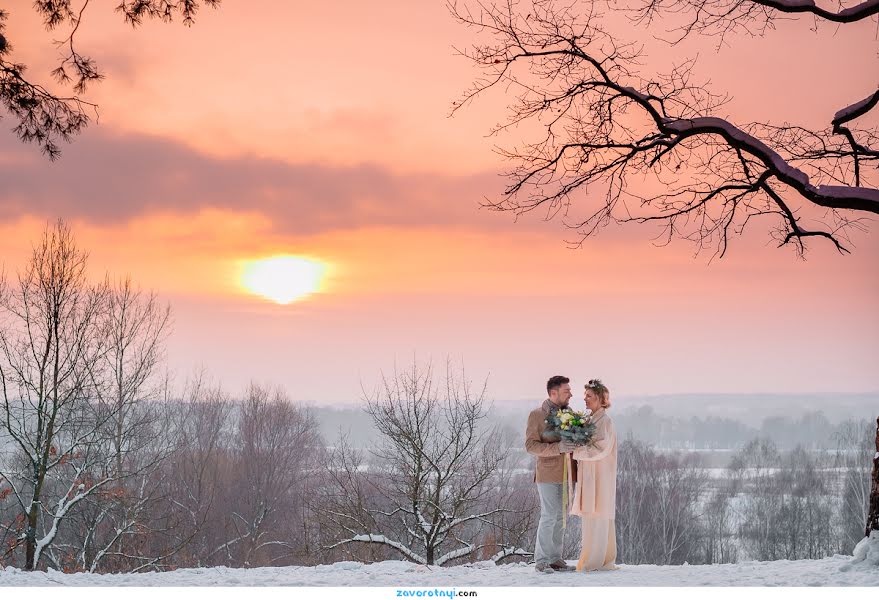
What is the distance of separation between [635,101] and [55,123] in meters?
7.01

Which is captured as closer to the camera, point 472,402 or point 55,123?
point 55,123

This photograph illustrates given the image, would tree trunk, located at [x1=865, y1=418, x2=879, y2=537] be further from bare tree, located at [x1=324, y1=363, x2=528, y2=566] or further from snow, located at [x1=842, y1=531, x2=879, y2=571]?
bare tree, located at [x1=324, y1=363, x2=528, y2=566]

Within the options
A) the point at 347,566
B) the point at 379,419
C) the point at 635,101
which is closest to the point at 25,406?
the point at 379,419

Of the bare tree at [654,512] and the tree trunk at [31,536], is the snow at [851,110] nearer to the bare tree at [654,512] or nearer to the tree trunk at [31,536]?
the tree trunk at [31,536]

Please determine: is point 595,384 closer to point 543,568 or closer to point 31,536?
point 543,568

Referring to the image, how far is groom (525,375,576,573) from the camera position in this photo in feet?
30.3

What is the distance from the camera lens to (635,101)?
11000mm

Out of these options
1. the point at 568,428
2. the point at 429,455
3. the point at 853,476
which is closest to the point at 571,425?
the point at 568,428

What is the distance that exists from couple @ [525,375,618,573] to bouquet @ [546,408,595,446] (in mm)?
54

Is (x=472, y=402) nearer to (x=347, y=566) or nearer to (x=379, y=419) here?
(x=379, y=419)

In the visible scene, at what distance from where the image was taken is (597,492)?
31.2 feet

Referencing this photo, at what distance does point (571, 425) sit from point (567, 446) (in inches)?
8.7
